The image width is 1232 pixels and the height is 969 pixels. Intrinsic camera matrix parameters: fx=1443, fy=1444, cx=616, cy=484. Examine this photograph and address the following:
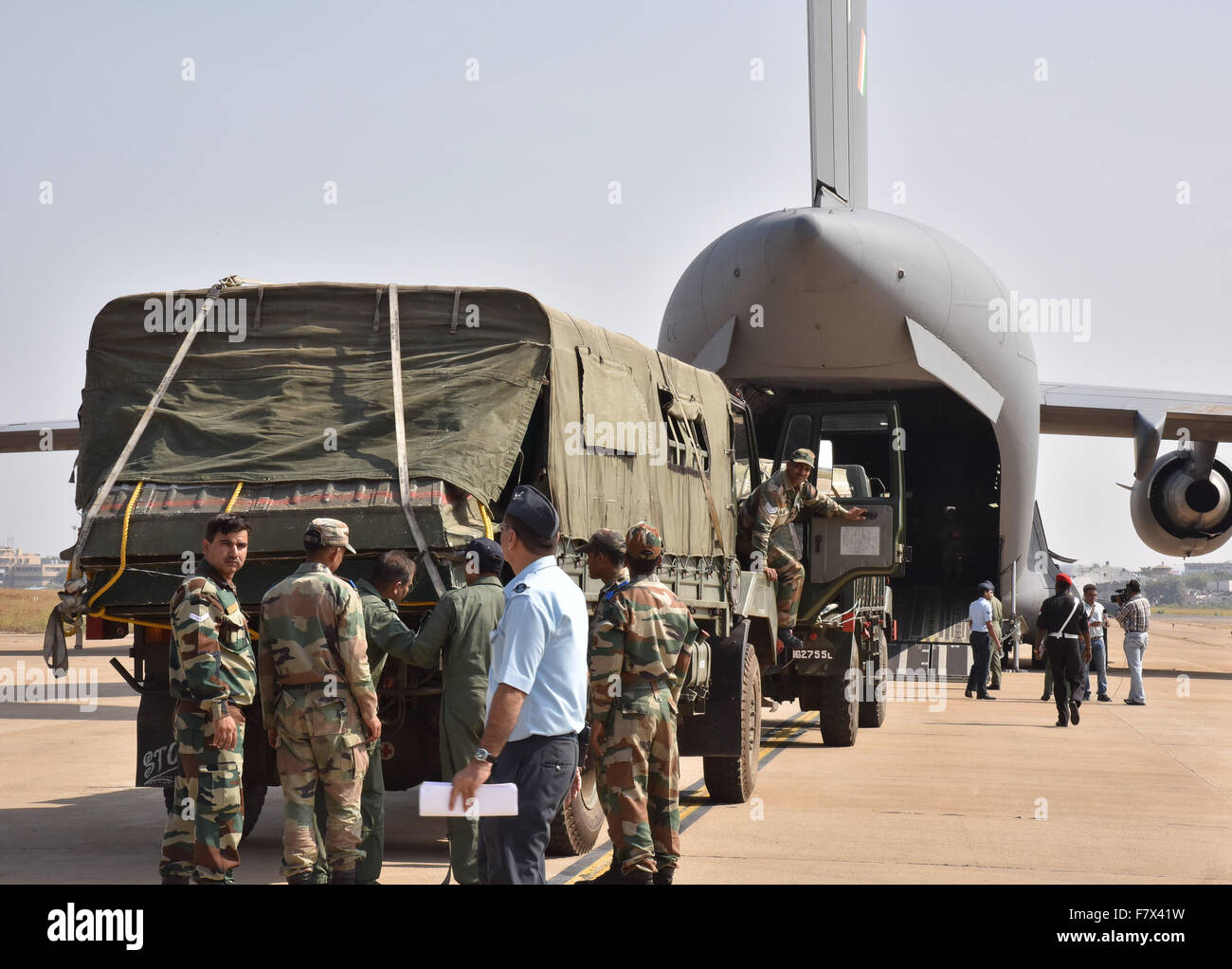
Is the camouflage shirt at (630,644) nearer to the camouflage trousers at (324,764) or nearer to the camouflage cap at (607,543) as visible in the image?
the camouflage cap at (607,543)

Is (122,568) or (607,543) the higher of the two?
(607,543)

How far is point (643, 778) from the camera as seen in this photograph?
21.4 ft

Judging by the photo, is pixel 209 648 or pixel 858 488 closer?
pixel 209 648

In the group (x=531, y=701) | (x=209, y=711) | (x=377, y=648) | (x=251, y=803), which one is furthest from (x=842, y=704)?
(x=531, y=701)

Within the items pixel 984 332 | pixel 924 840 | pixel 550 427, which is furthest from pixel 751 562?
pixel 984 332

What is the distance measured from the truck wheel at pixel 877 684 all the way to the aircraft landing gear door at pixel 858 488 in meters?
1.62

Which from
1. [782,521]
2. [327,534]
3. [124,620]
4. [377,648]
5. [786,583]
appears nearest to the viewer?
[327,534]

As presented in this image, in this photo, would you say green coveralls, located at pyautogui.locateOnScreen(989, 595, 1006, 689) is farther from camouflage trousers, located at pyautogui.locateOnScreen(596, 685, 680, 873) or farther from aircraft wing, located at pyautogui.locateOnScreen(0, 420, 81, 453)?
aircraft wing, located at pyautogui.locateOnScreen(0, 420, 81, 453)

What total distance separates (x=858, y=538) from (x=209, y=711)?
24.4 feet

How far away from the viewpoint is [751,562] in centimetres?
1104

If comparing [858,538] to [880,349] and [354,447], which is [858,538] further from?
[354,447]

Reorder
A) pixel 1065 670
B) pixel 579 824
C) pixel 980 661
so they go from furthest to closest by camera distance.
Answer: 1. pixel 980 661
2. pixel 1065 670
3. pixel 579 824

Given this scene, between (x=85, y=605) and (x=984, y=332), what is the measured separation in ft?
42.2

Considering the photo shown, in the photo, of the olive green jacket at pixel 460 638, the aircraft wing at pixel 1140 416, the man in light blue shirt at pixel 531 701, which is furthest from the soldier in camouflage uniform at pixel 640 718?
the aircraft wing at pixel 1140 416
